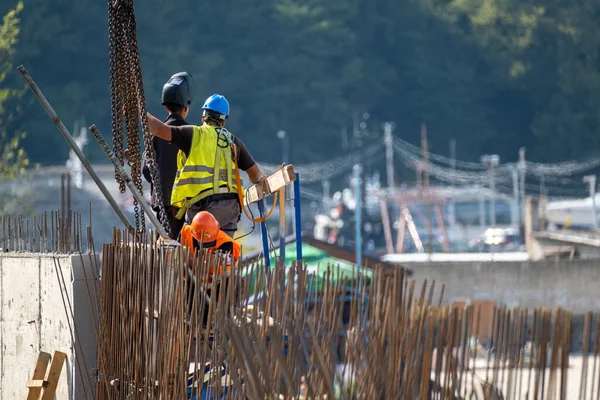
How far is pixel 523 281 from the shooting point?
98.4 ft

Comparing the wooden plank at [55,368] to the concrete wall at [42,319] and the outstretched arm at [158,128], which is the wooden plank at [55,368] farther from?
the outstretched arm at [158,128]

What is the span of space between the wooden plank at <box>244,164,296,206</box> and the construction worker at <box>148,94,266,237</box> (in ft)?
0.32

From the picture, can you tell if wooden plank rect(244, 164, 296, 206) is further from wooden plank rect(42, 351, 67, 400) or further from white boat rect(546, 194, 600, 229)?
white boat rect(546, 194, 600, 229)

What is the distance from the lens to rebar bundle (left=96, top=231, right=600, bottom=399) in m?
4.49

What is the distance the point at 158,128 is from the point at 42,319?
1.32m

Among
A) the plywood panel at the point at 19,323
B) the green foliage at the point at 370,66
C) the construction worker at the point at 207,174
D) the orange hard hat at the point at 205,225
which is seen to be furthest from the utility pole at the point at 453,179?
the orange hard hat at the point at 205,225

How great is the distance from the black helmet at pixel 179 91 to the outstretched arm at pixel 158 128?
0.60 metres

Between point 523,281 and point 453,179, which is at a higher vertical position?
point 523,281

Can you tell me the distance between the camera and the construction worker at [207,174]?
319 inches

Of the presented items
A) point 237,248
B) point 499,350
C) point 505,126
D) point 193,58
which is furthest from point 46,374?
point 505,126

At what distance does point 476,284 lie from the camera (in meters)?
30.1

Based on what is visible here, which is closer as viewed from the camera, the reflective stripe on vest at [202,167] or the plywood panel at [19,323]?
the plywood panel at [19,323]

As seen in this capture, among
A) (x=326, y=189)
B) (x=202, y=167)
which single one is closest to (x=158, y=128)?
(x=202, y=167)

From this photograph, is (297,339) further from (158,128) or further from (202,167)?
(202,167)
